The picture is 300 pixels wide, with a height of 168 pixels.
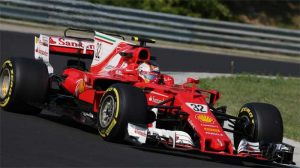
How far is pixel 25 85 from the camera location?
41.5 feet

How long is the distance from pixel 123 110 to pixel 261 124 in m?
1.98

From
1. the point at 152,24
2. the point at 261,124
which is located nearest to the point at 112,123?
the point at 261,124

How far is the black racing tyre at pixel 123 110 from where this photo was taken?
10906mm

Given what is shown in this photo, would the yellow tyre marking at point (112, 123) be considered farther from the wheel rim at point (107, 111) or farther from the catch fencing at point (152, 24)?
the catch fencing at point (152, 24)

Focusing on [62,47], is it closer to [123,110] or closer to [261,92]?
[123,110]

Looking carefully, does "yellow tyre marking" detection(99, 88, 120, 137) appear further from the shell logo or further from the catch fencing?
the catch fencing

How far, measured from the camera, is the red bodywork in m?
10.9

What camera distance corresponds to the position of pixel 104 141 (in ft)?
37.0

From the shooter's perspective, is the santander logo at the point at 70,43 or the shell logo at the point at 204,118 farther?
the santander logo at the point at 70,43

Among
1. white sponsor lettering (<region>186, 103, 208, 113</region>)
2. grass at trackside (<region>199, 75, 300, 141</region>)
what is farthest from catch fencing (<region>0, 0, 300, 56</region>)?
white sponsor lettering (<region>186, 103, 208, 113</region>)

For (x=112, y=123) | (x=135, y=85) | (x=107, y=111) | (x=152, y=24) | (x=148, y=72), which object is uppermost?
(x=152, y=24)

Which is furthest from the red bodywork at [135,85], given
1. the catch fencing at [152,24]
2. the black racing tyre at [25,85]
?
the catch fencing at [152,24]

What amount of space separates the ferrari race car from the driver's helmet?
0.05 ft

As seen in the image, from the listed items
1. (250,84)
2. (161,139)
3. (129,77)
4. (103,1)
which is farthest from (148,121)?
(103,1)
